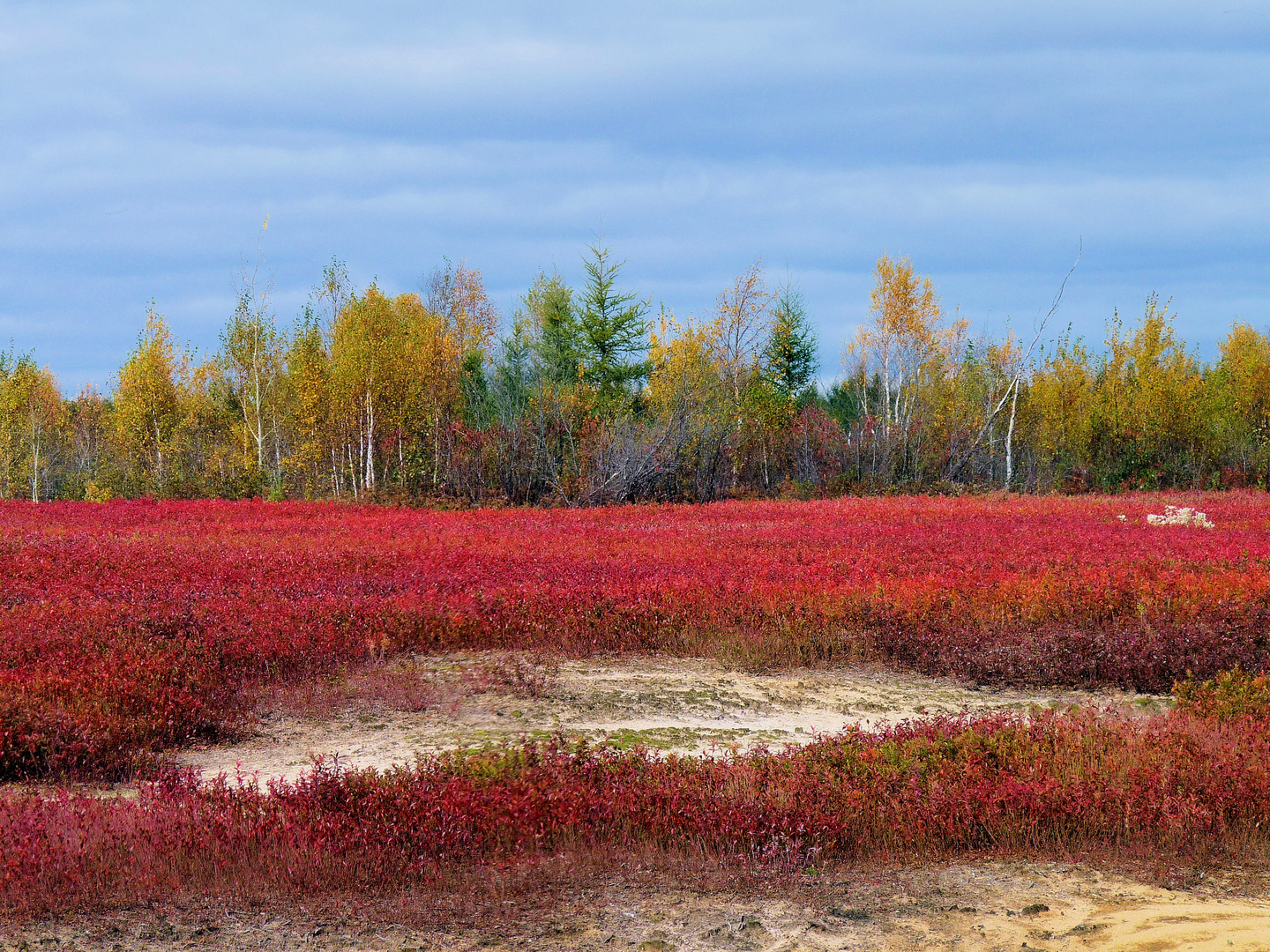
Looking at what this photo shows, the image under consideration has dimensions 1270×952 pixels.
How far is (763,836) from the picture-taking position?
5340mm

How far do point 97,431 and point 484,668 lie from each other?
66060mm

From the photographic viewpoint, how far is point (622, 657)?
34.0 feet

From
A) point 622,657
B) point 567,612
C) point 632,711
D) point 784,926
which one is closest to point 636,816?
point 784,926

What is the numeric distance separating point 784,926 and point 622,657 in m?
5.82

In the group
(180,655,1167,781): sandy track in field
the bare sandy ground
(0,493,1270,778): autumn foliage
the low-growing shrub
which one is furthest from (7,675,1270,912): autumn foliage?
(0,493,1270,778): autumn foliage

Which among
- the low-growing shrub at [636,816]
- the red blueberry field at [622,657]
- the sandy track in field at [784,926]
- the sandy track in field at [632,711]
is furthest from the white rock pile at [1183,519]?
the sandy track in field at [784,926]

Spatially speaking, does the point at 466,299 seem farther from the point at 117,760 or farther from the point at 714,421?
the point at 117,760

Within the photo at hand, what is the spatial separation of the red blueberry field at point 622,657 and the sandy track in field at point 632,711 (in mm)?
292

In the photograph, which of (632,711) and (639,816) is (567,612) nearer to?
(632,711)

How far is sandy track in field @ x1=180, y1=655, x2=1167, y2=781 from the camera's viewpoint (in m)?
7.40

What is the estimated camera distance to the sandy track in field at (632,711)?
7.40 metres

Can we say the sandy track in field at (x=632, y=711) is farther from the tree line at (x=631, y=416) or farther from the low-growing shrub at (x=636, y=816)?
the tree line at (x=631, y=416)

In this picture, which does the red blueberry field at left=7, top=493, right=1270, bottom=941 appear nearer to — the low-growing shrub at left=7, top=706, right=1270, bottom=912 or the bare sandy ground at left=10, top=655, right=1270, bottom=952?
the low-growing shrub at left=7, top=706, right=1270, bottom=912

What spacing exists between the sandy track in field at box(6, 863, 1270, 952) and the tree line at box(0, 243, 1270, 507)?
24240mm
